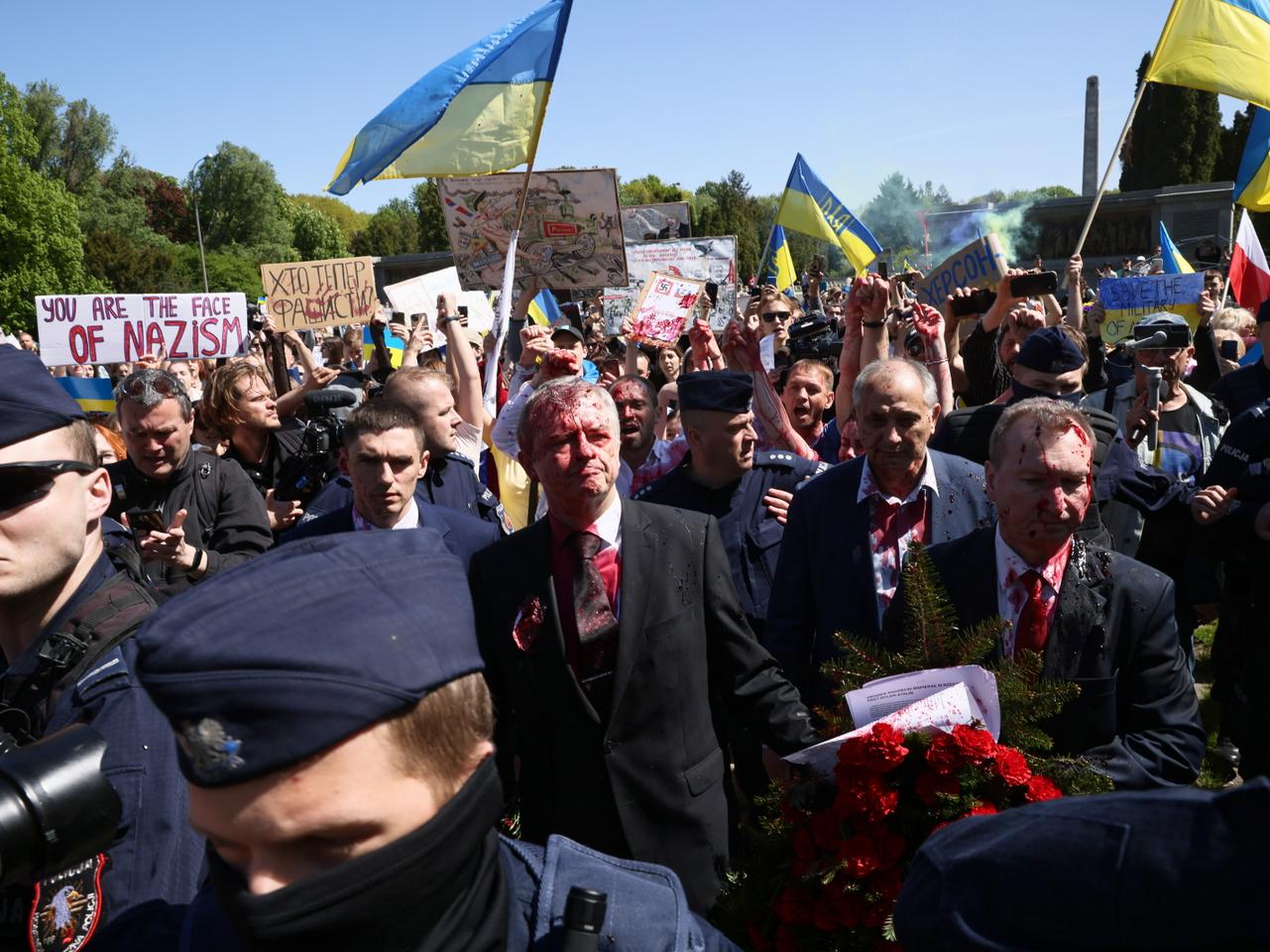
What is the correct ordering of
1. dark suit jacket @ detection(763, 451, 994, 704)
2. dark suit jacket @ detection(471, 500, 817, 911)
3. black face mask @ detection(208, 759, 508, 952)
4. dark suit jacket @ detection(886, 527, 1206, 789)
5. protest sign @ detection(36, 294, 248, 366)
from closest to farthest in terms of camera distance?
black face mask @ detection(208, 759, 508, 952) < dark suit jacket @ detection(886, 527, 1206, 789) < dark suit jacket @ detection(471, 500, 817, 911) < dark suit jacket @ detection(763, 451, 994, 704) < protest sign @ detection(36, 294, 248, 366)

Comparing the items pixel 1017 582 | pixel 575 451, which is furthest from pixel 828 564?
pixel 575 451

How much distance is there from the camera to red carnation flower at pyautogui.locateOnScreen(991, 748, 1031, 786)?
1.96 meters

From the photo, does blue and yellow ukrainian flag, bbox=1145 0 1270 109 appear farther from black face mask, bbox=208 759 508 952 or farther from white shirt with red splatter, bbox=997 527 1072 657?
black face mask, bbox=208 759 508 952

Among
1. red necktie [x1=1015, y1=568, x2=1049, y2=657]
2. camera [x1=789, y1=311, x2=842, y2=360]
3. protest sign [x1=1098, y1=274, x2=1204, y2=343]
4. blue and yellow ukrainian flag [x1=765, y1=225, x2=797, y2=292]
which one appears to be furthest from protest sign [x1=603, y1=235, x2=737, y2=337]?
red necktie [x1=1015, y1=568, x2=1049, y2=657]

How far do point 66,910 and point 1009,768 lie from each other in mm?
1557

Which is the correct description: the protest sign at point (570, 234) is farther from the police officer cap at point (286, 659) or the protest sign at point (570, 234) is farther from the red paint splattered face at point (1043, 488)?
the police officer cap at point (286, 659)

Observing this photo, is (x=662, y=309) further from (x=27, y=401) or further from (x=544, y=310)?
(x=27, y=401)

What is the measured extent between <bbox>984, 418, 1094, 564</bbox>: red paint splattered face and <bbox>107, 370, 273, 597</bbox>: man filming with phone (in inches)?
120

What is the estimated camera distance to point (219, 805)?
1.22 metres

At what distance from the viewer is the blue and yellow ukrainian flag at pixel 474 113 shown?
7.31m

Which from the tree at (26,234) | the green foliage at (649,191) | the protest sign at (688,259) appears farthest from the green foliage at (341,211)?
the protest sign at (688,259)

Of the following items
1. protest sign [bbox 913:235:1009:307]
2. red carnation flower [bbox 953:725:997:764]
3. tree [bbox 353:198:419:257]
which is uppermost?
tree [bbox 353:198:419:257]

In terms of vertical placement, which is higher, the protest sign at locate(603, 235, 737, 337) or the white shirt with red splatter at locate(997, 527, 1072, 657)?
the protest sign at locate(603, 235, 737, 337)

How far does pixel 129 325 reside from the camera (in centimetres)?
1035
